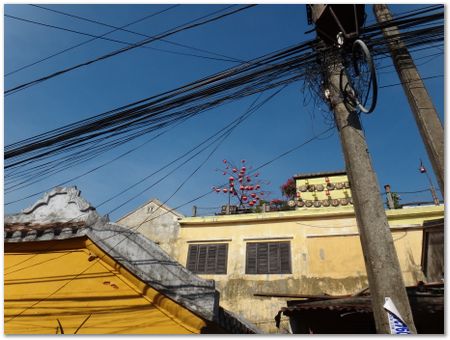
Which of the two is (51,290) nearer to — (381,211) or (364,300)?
(381,211)

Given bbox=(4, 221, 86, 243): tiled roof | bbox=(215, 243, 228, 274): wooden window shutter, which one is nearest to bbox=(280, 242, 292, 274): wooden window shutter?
bbox=(215, 243, 228, 274): wooden window shutter

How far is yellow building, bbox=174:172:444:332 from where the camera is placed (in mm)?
12273

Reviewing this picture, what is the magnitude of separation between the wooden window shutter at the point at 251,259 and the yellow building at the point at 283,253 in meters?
0.01

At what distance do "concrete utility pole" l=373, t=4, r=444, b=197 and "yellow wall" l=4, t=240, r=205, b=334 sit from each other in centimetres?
452

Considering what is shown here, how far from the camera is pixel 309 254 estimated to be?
13.0 metres

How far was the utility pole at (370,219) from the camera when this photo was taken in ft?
10.5

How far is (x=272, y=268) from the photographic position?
13039mm

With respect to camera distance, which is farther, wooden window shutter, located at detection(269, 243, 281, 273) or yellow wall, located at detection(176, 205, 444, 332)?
wooden window shutter, located at detection(269, 243, 281, 273)

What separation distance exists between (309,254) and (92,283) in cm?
992

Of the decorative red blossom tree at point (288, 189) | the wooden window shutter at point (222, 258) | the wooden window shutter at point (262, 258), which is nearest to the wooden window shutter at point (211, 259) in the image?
the wooden window shutter at point (222, 258)

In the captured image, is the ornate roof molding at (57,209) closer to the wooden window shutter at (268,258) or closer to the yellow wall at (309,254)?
the yellow wall at (309,254)

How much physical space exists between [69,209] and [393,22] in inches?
237

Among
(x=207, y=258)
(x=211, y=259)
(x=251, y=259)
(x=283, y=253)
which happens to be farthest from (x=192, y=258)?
(x=283, y=253)

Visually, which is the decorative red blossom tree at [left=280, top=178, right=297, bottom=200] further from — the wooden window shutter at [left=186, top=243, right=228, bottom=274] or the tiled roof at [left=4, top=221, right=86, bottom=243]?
the tiled roof at [left=4, top=221, right=86, bottom=243]
